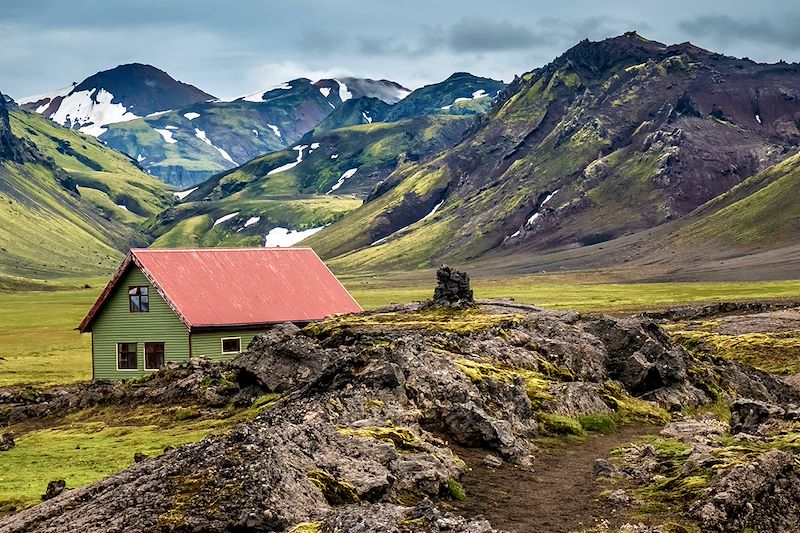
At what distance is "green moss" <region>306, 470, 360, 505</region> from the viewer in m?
25.7

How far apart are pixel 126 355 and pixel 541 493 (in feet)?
169

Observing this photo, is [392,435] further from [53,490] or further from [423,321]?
[423,321]

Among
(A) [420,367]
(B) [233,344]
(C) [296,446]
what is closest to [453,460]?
(C) [296,446]

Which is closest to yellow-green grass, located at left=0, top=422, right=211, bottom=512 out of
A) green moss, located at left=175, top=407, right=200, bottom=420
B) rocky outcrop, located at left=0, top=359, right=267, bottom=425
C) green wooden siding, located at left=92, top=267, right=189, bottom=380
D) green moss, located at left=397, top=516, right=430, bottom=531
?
green moss, located at left=175, top=407, right=200, bottom=420

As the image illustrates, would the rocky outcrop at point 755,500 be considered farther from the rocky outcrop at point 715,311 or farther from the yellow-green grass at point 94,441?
the rocky outcrop at point 715,311

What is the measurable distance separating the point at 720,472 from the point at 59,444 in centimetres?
3125

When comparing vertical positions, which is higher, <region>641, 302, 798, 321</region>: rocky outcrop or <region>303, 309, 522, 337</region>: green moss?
<region>303, 309, 522, 337</region>: green moss

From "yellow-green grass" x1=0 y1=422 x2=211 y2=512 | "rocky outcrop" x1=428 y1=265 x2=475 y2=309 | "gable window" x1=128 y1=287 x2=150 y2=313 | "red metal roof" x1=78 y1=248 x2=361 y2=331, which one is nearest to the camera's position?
"yellow-green grass" x1=0 y1=422 x2=211 y2=512

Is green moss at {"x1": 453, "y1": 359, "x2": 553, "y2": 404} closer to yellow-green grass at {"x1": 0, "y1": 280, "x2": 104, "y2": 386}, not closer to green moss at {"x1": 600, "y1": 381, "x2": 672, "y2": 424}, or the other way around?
green moss at {"x1": 600, "y1": 381, "x2": 672, "y2": 424}

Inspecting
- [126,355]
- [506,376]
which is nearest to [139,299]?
[126,355]

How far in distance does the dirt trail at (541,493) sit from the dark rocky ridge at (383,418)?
85cm

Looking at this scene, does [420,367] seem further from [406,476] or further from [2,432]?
[2,432]

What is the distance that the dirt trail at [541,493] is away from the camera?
26.8 m

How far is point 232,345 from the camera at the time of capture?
76750 mm
